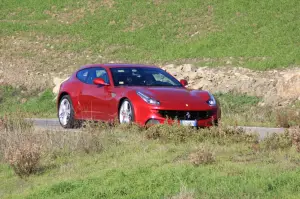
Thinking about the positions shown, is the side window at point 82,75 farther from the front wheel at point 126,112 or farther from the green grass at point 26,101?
the green grass at point 26,101

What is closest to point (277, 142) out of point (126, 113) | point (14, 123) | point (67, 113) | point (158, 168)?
point (158, 168)

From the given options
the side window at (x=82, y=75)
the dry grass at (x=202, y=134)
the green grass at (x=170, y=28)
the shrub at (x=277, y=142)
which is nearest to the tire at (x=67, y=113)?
the side window at (x=82, y=75)

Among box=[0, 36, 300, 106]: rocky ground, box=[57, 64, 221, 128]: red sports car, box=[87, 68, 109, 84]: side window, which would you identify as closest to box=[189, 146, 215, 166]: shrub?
box=[57, 64, 221, 128]: red sports car

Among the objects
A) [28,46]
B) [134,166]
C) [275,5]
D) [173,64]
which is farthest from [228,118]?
[28,46]

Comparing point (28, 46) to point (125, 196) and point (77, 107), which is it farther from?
point (125, 196)

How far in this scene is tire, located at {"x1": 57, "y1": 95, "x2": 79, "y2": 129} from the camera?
18.1 meters

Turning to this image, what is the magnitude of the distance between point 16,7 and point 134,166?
4278 cm

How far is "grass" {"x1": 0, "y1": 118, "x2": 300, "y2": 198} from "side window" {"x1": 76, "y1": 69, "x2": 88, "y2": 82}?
3.98m

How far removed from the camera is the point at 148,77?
1736 cm

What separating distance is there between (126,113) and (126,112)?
19mm

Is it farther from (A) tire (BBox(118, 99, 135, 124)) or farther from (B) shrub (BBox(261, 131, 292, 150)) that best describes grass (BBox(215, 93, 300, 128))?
(B) shrub (BBox(261, 131, 292, 150))

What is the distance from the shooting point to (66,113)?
Answer: 18.5 meters

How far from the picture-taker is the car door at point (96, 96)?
16891 mm

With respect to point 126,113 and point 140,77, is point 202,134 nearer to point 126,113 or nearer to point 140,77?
point 126,113
